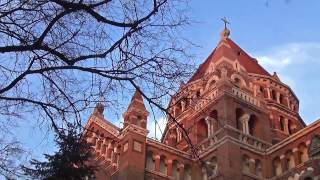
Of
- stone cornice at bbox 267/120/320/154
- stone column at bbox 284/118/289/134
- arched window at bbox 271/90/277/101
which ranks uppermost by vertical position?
arched window at bbox 271/90/277/101

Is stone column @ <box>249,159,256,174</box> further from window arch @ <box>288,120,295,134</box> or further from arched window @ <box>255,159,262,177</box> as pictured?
window arch @ <box>288,120,295,134</box>

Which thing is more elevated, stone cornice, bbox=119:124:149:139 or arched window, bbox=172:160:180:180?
stone cornice, bbox=119:124:149:139

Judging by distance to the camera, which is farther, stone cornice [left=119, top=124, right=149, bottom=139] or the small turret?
the small turret

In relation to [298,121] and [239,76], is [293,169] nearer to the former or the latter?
[239,76]

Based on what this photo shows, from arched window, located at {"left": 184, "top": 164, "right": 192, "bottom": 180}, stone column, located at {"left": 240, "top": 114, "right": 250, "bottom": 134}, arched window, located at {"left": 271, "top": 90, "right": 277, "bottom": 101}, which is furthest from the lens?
arched window, located at {"left": 271, "top": 90, "right": 277, "bottom": 101}

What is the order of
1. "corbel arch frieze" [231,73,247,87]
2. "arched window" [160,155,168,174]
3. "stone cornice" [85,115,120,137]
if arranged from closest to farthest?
"arched window" [160,155,168,174], "stone cornice" [85,115,120,137], "corbel arch frieze" [231,73,247,87]

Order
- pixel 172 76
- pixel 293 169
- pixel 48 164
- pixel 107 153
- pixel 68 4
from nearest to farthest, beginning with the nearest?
1. pixel 68 4
2. pixel 172 76
3. pixel 48 164
4. pixel 293 169
5. pixel 107 153

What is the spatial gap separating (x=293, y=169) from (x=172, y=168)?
7098mm

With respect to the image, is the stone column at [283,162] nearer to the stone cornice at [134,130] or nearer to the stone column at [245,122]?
the stone column at [245,122]

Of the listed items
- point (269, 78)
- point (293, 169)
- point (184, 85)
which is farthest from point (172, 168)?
point (184, 85)

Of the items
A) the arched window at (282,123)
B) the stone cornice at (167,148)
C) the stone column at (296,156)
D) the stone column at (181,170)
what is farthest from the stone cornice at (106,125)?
the arched window at (282,123)

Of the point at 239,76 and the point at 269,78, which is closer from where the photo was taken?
the point at 239,76

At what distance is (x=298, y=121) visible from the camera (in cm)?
4144

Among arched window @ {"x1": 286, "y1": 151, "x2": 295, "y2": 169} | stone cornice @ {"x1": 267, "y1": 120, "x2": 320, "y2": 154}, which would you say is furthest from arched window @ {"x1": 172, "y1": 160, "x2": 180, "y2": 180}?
arched window @ {"x1": 286, "y1": 151, "x2": 295, "y2": 169}
